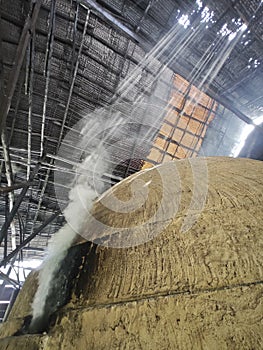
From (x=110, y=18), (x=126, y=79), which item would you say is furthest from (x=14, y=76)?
(x=126, y=79)

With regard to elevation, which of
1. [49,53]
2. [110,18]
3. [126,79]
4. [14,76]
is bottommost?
[14,76]

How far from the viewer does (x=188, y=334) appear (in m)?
0.90

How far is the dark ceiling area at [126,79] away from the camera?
12.7ft

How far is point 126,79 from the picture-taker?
4.79m

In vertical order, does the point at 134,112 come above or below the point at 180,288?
above

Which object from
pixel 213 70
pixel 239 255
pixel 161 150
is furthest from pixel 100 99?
pixel 239 255

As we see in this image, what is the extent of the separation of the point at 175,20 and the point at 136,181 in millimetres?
4064

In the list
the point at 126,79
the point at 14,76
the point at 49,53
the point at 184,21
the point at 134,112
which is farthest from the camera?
the point at 134,112

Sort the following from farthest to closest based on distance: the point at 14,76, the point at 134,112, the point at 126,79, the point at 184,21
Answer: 1. the point at 134,112
2. the point at 126,79
3. the point at 184,21
4. the point at 14,76

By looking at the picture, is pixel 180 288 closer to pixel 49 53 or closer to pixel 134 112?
pixel 49 53

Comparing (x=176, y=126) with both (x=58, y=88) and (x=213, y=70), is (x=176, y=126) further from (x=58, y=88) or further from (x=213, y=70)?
(x=58, y=88)

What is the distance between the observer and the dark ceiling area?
3.88 meters

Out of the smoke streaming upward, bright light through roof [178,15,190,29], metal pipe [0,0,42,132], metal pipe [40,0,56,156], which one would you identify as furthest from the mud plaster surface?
bright light through roof [178,15,190,29]

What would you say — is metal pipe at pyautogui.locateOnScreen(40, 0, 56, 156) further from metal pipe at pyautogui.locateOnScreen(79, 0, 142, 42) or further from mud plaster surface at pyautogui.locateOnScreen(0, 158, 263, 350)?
mud plaster surface at pyautogui.locateOnScreen(0, 158, 263, 350)
